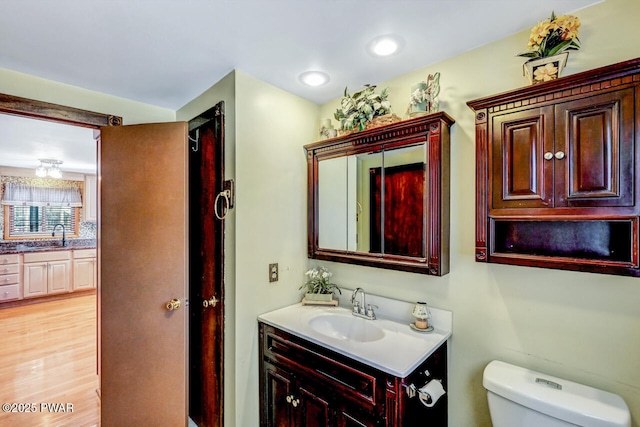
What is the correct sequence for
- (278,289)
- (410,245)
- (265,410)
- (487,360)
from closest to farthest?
(487,360) < (410,245) < (265,410) < (278,289)

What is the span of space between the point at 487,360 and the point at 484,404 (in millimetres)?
223

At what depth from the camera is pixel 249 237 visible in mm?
1789

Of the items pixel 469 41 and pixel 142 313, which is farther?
pixel 142 313

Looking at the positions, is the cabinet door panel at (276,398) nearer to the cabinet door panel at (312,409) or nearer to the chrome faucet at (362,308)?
the cabinet door panel at (312,409)

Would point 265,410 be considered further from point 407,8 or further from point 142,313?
point 407,8

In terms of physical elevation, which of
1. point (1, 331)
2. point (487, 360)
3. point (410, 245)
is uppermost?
point (410, 245)

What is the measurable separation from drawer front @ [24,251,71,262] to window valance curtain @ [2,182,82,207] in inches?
41.0

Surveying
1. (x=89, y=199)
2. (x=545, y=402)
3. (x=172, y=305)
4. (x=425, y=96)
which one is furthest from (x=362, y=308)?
(x=89, y=199)

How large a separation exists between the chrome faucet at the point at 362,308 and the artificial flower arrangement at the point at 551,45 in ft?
4.69

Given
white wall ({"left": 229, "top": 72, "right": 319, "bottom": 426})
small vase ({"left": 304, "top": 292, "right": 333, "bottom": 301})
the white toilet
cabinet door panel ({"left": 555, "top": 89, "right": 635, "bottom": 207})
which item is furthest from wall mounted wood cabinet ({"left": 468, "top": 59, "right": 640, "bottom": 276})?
white wall ({"left": 229, "top": 72, "right": 319, "bottom": 426})

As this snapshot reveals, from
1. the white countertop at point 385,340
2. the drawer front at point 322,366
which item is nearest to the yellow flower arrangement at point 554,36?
the white countertop at point 385,340

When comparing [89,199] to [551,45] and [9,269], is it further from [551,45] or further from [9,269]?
[551,45]

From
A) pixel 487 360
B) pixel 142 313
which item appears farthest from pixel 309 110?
pixel 487 360

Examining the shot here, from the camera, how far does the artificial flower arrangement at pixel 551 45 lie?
1147 millimetres
